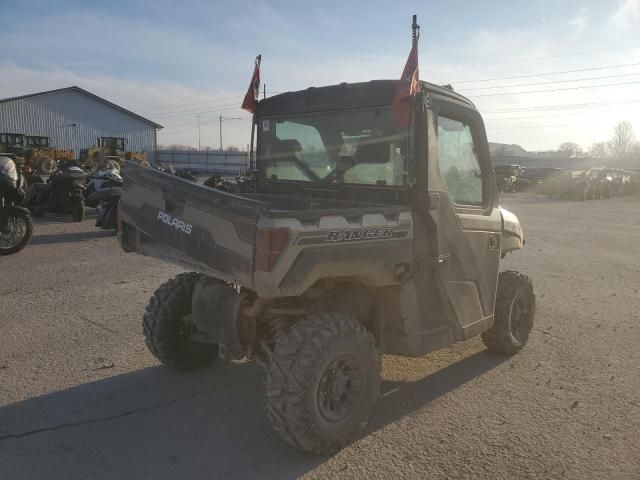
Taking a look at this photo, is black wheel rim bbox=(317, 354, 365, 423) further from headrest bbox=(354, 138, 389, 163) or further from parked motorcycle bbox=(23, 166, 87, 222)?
parked motorcycle bbox=(23, 166, 87, 222)

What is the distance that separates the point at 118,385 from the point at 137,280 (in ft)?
11.5

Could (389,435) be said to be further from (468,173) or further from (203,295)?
(468,173)

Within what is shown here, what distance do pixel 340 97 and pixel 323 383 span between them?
81.0 inches

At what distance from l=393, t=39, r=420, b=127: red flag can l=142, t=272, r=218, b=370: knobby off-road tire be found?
2048 millimetres

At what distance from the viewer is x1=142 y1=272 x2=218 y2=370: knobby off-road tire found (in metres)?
4.11

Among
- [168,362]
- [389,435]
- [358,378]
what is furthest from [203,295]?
[389,435]

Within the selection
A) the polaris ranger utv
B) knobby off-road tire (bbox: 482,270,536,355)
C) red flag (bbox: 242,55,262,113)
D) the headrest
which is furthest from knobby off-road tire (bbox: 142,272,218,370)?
knobby off-road tire (bbox: 482,270,536,355)

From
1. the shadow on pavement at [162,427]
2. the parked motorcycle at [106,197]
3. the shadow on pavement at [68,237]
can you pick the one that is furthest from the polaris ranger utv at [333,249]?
the shadow on pavement at [68,237]

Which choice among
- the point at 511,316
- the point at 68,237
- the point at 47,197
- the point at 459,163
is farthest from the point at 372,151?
the point at 47,197

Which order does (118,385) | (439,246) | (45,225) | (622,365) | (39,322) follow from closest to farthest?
(439,246)
(118,385)
(622,365)
(39,322)
(45,225)

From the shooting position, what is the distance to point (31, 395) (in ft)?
12.3

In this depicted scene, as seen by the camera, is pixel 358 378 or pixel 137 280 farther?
pixel 137 280

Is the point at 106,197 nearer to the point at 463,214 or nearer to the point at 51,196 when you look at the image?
the point at 51,196

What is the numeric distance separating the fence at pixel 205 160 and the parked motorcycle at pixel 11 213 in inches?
1469
